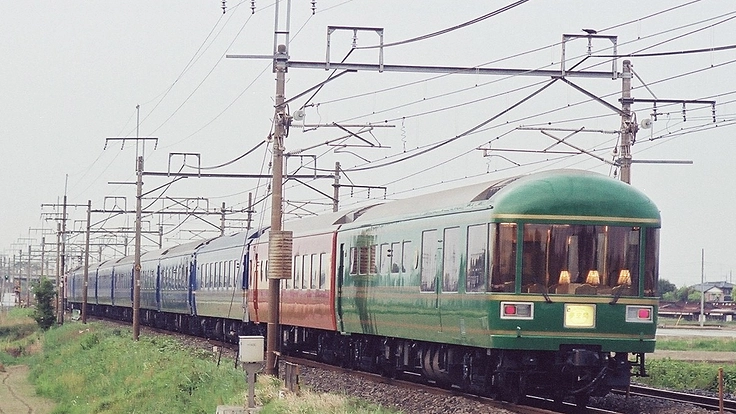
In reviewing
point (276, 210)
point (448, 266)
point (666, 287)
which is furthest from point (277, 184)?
point (666, 287)

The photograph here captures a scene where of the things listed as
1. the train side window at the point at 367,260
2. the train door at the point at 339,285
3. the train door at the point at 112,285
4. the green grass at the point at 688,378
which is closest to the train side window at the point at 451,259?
the train side window at the point at 367,260

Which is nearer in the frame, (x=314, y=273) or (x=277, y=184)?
(x=277, y=184)

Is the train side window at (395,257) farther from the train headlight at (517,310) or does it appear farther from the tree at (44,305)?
the tree at (44,305)

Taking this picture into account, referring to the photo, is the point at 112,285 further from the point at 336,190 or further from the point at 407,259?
the point at 407,259

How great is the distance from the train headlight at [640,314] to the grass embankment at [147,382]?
3.64 metres

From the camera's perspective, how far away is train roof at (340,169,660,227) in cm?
1653

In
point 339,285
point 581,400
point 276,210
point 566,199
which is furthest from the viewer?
point 339,285

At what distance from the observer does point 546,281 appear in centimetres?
1648

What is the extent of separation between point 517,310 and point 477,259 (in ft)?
3.23

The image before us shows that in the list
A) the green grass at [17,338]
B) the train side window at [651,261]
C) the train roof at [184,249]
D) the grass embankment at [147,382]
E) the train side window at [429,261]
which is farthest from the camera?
the green grass at [17,338]

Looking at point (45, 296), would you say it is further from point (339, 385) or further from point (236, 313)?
point (339, 385)

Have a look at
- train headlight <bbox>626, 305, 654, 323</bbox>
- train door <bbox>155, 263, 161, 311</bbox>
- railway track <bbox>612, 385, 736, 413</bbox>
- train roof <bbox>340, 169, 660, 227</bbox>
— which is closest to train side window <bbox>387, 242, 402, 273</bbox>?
train roof <bbox>340, 169, 660, 227</bbox>

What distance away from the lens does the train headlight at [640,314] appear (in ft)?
54.7

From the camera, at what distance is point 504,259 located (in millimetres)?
16422
